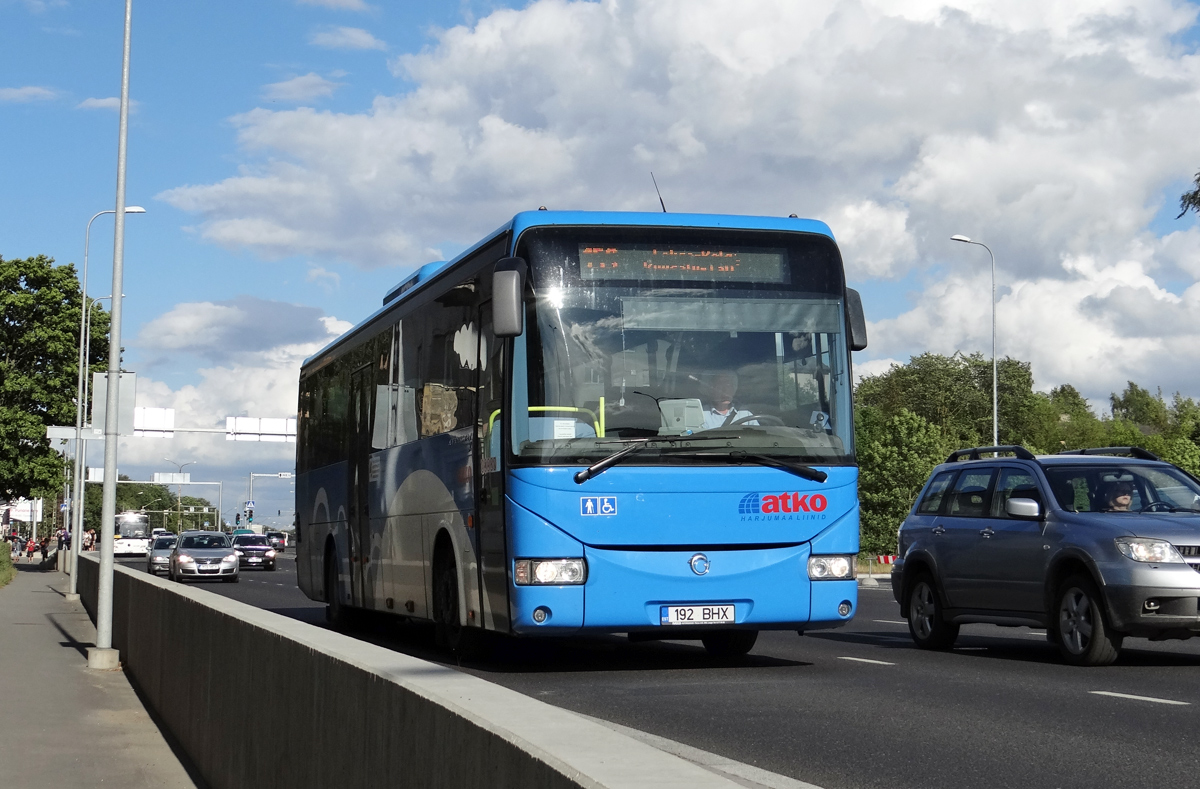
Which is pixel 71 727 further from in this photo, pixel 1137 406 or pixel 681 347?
pixel 1137 406

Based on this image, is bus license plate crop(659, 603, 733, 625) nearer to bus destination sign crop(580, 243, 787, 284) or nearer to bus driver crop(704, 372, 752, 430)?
bus driver crop(704, 372, 752, 430)

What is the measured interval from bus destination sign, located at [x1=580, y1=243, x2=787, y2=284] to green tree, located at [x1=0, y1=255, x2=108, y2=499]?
53047 millimetres

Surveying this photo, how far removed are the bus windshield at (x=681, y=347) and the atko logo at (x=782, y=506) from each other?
0.31 m

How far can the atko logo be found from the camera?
1237 centimetres

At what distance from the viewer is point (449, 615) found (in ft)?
46.1

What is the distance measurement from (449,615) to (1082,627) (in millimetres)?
5272

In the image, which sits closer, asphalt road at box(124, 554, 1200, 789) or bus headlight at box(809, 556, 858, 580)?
asphalt road at box(124, 554, 1200, 789)

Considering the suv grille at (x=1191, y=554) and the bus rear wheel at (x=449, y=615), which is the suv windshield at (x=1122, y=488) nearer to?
the suv grille at (x=1191, y=554)

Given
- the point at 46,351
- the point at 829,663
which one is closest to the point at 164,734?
the point at 829,663

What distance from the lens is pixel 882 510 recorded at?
94312 millimetres

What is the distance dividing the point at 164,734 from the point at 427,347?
4324 millimetres

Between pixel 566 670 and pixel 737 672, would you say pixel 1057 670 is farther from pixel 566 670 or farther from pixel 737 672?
pixel 566 670

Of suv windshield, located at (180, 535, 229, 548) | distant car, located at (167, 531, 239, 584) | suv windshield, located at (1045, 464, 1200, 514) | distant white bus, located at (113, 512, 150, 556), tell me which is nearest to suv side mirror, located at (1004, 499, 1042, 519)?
suv windshield, located at (1045, 464, 1200, 514)

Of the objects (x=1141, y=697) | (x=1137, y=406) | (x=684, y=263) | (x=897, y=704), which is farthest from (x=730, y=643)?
(x=1137, y=406)
